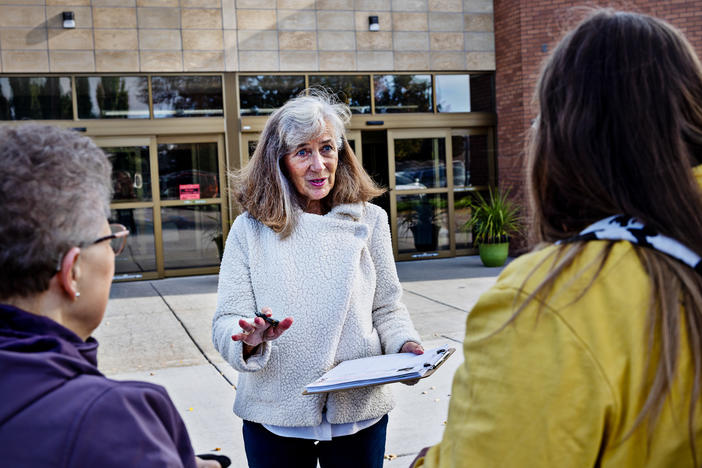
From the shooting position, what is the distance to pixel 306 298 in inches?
100

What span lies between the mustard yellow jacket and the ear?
2.53 ft

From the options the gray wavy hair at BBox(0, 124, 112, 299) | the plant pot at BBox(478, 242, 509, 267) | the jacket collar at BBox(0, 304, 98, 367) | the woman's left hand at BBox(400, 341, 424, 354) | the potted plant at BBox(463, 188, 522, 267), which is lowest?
the plant pot at BBox(478, 242, 509, 267)

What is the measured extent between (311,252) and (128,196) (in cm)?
1052

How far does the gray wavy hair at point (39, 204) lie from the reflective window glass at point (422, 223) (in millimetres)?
12372

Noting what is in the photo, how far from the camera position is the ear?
131 centimetres

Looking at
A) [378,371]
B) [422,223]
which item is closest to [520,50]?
[422,223]

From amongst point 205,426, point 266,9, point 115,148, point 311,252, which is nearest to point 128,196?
point 115,148

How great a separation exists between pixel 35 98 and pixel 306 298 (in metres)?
10.8

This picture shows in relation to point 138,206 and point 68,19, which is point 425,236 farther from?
point 68,19

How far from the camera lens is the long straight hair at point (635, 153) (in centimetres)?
107

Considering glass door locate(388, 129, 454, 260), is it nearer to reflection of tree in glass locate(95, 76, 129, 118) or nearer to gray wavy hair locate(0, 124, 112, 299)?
reflection of tree in glass locate(95, 76, 129, 118)

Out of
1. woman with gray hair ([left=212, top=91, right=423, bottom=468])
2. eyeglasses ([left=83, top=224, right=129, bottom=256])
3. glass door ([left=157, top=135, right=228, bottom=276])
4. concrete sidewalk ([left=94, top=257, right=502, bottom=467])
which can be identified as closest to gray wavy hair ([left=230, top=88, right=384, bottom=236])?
woman with gray hair ([left=212, top=91, right=423, bottom=468])

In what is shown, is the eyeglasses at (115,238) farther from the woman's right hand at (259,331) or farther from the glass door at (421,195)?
the glass door at (421,195)

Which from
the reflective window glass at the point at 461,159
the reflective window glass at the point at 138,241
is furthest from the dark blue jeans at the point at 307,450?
the reflective window glass at the point at 461,159
